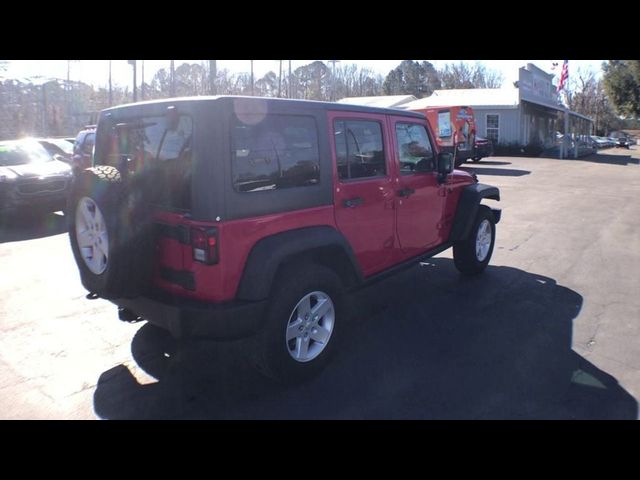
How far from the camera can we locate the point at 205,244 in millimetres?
3186

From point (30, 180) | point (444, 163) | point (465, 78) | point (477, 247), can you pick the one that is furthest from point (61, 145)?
point (465, 78)

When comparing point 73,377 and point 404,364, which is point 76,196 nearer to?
point 73,377

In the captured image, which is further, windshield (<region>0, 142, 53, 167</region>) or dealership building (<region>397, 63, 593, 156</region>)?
dealership building (<region>397, 63, 593, 156</region>)

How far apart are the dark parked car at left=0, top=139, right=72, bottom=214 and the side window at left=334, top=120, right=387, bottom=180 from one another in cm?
677

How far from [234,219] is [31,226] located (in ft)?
27.5

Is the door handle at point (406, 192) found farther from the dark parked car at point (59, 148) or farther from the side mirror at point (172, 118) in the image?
the dark parked car at point (59, 148)

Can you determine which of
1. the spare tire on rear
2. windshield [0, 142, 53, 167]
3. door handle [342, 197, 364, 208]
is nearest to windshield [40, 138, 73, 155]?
windshield [0, 142, 53, 167]

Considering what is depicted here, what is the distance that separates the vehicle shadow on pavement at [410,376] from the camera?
11.0 ft

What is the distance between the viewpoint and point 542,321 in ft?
15.8

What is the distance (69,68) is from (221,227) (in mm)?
52754

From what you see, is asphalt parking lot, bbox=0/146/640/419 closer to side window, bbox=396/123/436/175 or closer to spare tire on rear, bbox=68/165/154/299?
spare tire on rear, bbox=68/165/154/299

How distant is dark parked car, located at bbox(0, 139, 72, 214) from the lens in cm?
942

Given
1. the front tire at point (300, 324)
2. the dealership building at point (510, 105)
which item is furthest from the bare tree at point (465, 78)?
the front tire at point (300, 324)

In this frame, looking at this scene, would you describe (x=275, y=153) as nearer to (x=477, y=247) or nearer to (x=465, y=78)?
(x=477, y=247)
